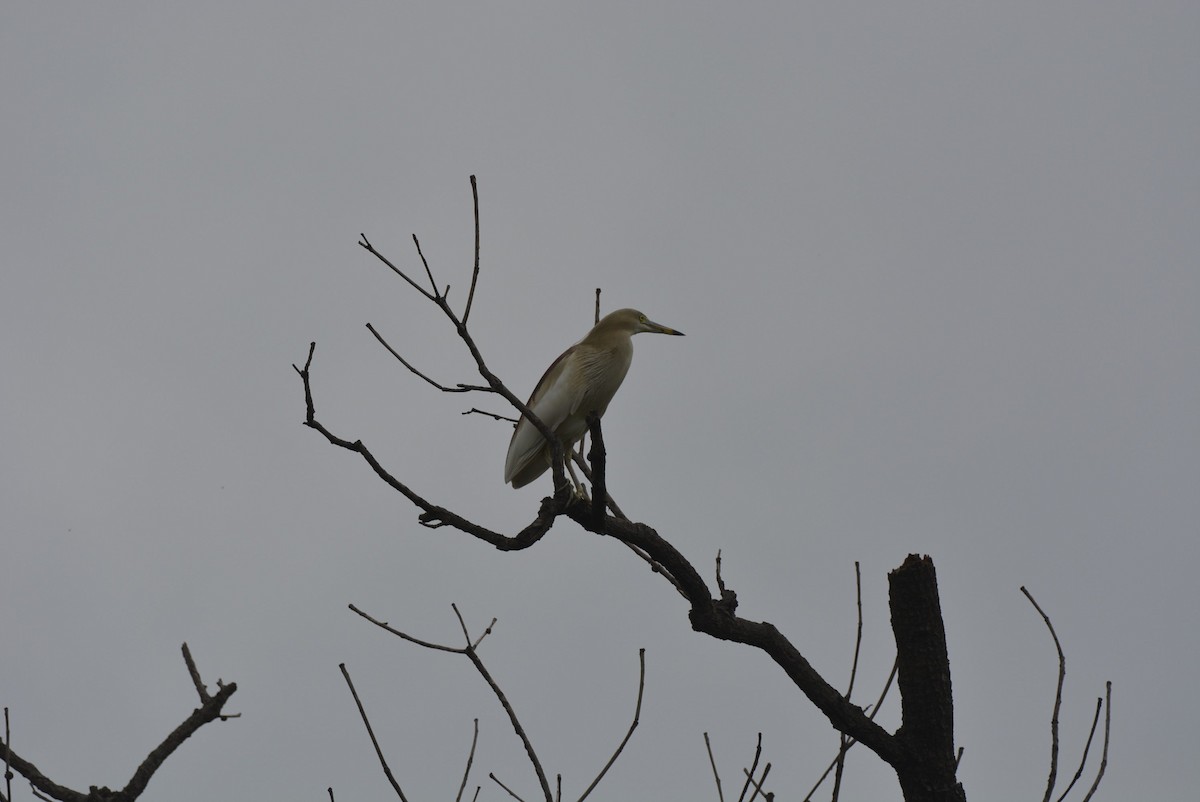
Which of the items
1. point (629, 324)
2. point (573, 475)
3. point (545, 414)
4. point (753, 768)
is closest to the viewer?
point (753, 768)

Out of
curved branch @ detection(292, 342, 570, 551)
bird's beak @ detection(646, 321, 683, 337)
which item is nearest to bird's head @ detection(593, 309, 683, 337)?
bird's beak @ detection(646, 321, 683, 337)

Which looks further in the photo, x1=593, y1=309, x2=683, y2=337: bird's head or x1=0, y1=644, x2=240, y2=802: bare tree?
x1=593, y1=309, x2=683, y2=337: bird's head

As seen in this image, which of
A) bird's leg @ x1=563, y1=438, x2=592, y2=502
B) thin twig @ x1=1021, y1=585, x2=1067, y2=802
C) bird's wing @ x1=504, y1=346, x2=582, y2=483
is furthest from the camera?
bird's wing @ x1=504, y1=346, x2=582, y2=483

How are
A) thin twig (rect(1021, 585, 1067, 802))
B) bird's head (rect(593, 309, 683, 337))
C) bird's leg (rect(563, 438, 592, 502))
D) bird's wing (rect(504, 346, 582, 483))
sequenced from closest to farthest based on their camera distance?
thin twig (rect(1021, 585, 1067, 802))
bird's leg (rect(563, 438, 592, 502))
bird's wing (rect(504, 346, 582, 483))
bird's head (rect(593, 309, 683, 337))

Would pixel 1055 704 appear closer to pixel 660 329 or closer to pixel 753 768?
pixel 753 768

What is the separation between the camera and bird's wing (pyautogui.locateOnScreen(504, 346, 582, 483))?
21.5 ft

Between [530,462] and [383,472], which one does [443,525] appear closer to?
[383,472]

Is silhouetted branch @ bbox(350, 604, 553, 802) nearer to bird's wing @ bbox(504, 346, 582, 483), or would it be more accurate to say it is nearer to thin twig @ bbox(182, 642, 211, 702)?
thin twig @ bbox(182, 642, 211, 702)

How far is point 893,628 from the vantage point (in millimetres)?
4098

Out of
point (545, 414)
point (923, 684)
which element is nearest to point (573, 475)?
point (545, 414)

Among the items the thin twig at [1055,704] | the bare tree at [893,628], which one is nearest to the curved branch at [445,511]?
the bare tree at [893,628]

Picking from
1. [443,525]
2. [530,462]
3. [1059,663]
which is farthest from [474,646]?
[530,462]

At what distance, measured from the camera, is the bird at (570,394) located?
258 inches

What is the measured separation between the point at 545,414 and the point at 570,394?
0.61 feet
